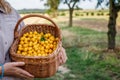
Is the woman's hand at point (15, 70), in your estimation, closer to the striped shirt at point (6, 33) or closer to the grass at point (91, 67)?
the striped shirt at point (6, 33)

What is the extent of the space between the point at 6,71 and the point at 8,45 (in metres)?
0.25

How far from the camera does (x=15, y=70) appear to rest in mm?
2564

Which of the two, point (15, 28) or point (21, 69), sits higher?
point (15, 28)

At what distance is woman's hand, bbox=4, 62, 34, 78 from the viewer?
2535 mm

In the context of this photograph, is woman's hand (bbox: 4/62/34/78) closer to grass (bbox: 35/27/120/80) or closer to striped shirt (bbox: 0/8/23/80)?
striped shirt (bbox: 0/8/23/80)

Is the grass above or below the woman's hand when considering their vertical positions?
below

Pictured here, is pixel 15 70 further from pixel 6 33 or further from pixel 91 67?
pixel 91 67

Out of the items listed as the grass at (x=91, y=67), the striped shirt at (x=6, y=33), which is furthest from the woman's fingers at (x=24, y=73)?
the grass at (x=91, y=67)

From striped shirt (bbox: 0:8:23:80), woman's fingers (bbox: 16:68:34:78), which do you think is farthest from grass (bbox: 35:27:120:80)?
woman's fingers (bbox: 16:68:34:78)

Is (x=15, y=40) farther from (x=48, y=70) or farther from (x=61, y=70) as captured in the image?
(x=61, y=70)

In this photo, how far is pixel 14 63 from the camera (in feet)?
8.41

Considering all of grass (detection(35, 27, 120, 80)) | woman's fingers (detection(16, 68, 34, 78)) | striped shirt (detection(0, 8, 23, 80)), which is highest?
striped shirt (detection(0, 8, 23, 80))

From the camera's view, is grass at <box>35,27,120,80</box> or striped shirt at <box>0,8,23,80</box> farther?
grass at <box>35,27,120,80</box>

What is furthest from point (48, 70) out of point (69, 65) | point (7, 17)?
point (69, 65)
